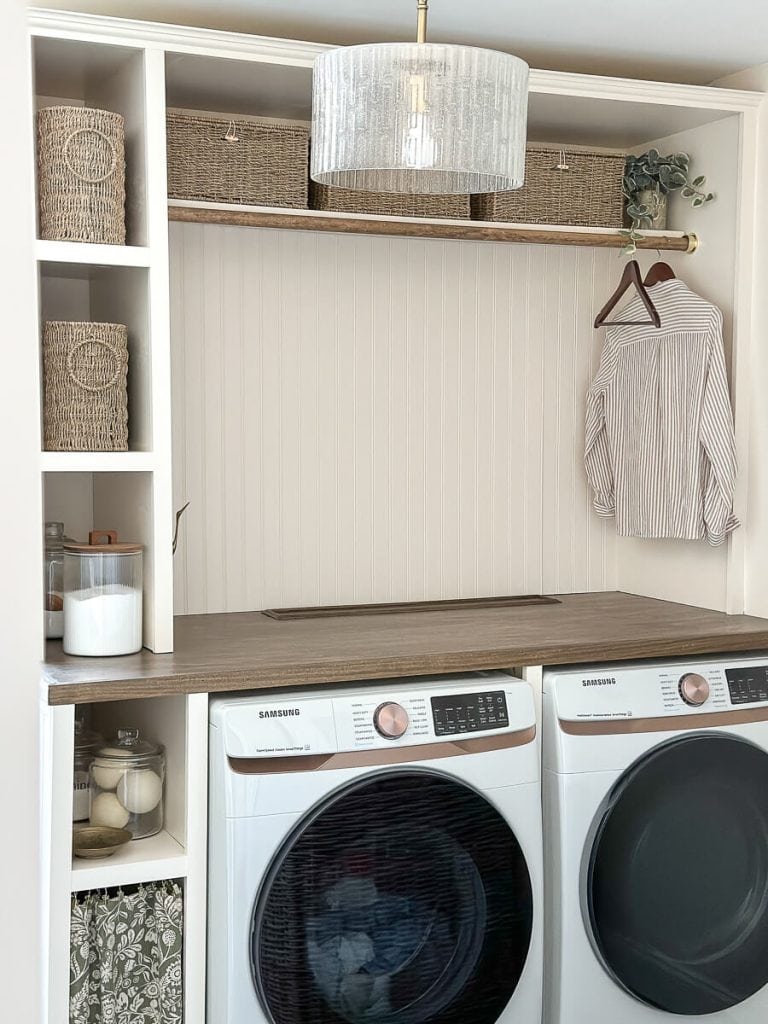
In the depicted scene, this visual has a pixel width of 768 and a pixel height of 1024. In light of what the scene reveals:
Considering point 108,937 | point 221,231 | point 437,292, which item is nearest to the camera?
point 108,937

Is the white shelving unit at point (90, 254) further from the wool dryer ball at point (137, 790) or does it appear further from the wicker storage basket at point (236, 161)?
the wool dryer ball at point (137, 790)

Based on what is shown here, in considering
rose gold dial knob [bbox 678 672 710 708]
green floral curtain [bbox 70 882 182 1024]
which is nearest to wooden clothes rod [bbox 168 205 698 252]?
rose gold dial knob [bbox 678 672 710 708]

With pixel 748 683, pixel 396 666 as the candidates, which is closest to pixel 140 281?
pixel 396 666

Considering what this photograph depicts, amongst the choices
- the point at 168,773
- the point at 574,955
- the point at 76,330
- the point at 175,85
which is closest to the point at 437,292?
the point at 175,85

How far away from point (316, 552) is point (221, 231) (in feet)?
2.82

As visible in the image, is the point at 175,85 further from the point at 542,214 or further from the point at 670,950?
the point at 670,950

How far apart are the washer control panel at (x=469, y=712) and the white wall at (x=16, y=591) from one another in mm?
927

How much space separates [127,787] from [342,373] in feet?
4.13

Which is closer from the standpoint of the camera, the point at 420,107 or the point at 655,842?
the point at 420,107

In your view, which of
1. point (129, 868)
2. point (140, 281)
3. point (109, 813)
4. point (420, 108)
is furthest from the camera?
point (140, 281)

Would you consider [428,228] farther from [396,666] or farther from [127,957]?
[127,957]

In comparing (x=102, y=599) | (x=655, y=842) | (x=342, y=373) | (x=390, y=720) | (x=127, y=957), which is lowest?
(x=127, y=957)

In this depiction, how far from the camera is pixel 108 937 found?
2.26m

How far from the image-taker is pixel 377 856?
2318 mm
